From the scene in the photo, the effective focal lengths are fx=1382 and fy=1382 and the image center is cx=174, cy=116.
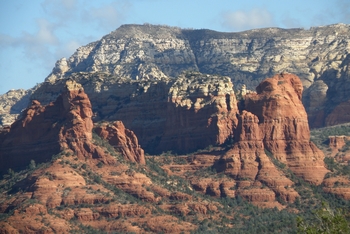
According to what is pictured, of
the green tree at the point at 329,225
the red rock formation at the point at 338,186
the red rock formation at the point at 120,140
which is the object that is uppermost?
the red rock formation at the point at 120,140

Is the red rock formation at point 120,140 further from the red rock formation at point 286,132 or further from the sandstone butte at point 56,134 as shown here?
the red rock formation at point 286,132

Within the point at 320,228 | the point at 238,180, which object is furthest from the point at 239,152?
the point at 320,228

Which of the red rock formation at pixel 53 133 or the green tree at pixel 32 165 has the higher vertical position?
the red rock formation at pixel 53 133

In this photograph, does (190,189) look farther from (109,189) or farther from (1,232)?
(1,232)

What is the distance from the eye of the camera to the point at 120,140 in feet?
616

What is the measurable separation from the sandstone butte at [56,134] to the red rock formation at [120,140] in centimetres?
9

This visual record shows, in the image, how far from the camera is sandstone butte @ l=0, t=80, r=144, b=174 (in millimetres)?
181625

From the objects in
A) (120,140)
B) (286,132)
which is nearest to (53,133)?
(120,140)

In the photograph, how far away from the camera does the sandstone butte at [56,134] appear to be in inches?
7151

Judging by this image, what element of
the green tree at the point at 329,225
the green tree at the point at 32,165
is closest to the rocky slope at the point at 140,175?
the green tree at the point at 32,165

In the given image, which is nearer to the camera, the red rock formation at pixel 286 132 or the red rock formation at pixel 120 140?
the red rock formation at pixel 120 140

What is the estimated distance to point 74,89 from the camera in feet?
611

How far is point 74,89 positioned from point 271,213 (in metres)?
31.5

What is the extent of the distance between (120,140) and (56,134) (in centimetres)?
893
